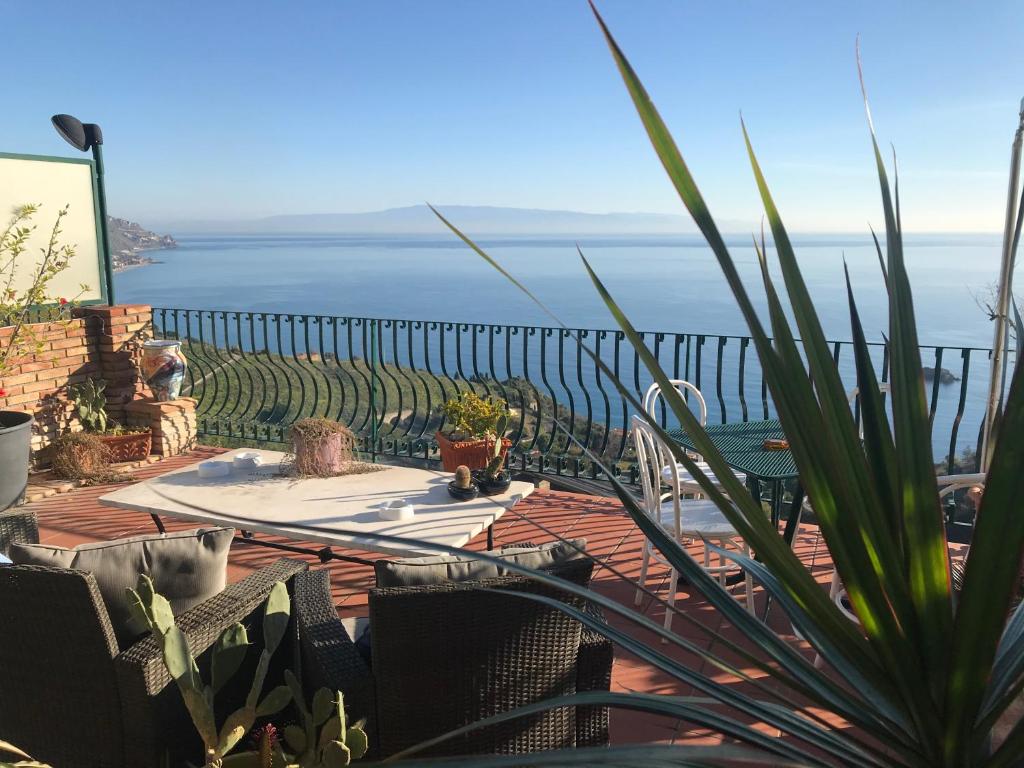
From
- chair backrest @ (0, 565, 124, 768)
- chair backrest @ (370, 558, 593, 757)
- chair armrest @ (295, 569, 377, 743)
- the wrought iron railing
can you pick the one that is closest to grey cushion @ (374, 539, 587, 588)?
chair backrest @ (370, 558, 593, 757)

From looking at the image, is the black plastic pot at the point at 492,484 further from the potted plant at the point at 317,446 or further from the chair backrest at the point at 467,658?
the chair backrest at the point at 467,658

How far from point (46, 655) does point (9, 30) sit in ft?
80.4

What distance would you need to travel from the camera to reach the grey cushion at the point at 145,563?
192cm

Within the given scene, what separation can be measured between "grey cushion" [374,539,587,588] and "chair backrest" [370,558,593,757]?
0.08 m

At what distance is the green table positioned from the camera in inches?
114

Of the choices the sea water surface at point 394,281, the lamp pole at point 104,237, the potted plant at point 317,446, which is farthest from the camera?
the sea water surface at point 394,281

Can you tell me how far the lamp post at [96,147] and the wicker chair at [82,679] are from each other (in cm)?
498

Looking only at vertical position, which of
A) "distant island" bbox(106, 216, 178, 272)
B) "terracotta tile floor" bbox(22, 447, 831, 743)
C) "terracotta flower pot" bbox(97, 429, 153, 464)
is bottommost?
"terracotta tile floor" bbox(22, 447, 831, 743)

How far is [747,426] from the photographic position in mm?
3773

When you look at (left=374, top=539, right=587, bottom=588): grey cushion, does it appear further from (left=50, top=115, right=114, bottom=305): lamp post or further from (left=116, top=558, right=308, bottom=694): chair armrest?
(left=50, top=115, right=114, bottom=305): lamp post

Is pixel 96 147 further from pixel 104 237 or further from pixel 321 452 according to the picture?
pixel 321 452

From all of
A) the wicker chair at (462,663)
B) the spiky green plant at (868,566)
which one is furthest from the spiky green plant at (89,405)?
the spiky green plant at (868,566)

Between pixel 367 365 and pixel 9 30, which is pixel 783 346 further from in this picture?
pixel 9 30

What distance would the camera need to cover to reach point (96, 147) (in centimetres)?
605
